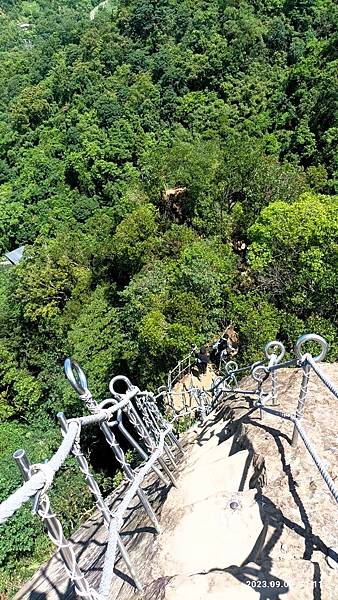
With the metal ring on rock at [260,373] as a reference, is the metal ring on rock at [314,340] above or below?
above

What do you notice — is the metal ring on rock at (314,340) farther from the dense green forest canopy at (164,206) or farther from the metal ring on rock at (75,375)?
the dense green forest canopy at (164,206)

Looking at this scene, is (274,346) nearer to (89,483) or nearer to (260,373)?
(260,373)

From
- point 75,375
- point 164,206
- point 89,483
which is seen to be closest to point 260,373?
point 89,483

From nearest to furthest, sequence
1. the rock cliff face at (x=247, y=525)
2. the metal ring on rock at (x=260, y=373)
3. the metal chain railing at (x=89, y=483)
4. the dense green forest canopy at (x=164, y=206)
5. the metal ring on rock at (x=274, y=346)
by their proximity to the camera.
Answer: the metal chain railing at (x=89, y=483) < the rock cliff face at (x=247, y=525) < the metal ring on rock at (x=274, y=346) < the metal ring on rock at (x=260, y=373) < the dense green forest canopy at (x=164, y=206)

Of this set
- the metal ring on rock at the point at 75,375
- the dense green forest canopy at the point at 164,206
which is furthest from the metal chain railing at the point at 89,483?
the dense green forest canopy at the point at 164,206

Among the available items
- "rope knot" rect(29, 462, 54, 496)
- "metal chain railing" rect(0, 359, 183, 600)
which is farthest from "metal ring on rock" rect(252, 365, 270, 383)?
"rope knot" rect(29, 462, 54, 496)

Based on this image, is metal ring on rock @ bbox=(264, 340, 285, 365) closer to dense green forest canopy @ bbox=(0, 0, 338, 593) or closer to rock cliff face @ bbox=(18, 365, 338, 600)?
rock cliff face @ bbox=(18, 365, 338, 600)

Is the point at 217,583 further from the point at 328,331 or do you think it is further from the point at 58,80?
the point at 58,80
